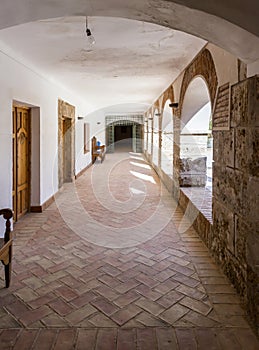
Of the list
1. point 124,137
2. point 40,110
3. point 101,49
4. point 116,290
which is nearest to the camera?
point 116,290

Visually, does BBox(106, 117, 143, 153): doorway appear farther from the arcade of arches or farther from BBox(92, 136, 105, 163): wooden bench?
the arcade of arches

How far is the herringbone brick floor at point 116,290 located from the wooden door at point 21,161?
353 mm

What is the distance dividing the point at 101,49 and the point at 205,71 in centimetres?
124

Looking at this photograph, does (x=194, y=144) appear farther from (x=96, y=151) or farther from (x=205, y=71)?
(x=96, y=151)

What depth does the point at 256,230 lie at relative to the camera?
1924 mm

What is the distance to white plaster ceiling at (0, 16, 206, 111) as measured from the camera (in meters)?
2.95

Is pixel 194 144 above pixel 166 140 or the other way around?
the other way around

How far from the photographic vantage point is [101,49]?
12.4ft

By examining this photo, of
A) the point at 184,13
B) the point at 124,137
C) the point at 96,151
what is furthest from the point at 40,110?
the point at 124,137

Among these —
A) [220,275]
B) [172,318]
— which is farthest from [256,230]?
[220,275]

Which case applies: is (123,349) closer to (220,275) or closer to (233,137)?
(220,275)

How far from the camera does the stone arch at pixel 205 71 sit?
10.4ft

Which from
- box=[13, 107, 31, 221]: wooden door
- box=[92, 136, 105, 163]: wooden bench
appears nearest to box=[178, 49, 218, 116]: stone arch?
box=[13, 107, 31, 221]: wooden door

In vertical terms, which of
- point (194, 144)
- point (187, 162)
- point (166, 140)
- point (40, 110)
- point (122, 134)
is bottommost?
point (187, 162)
